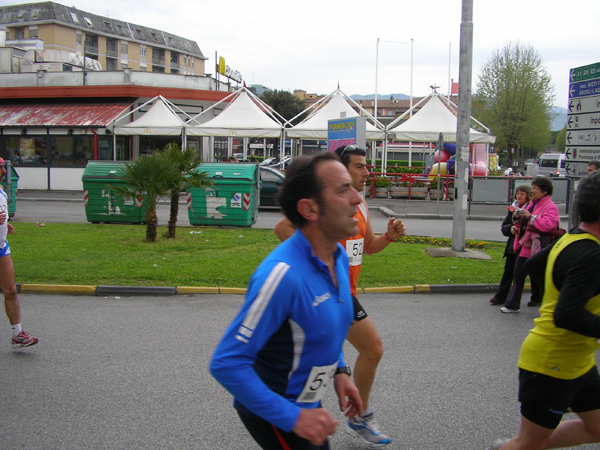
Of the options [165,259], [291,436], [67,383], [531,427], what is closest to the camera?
[291,436]

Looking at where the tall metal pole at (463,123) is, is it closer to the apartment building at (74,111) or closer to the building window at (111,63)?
the apartment building at (74,111)

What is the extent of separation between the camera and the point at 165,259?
10.1 m

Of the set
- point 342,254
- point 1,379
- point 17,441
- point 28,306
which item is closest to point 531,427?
point 342,254

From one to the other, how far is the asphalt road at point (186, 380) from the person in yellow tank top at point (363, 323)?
0.55 ft

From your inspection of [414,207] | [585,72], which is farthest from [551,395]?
[414,207]

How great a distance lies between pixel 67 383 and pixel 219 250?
255 inches

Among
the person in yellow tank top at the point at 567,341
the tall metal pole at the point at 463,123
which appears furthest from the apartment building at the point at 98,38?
the person in yellow tank top at the point at 567,341

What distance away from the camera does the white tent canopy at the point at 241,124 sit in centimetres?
2400

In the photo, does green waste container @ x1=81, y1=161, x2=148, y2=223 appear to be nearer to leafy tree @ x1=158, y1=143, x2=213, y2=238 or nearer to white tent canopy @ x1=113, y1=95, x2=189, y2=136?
leafy tree @ x1=158, y1=143, x2=213, y2=238

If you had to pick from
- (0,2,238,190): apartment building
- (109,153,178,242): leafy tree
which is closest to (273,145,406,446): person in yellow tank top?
(109,153,178,242): leafy tree

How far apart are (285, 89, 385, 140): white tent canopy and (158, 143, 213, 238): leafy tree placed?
11.1 m

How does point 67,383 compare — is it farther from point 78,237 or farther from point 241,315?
point 78,237

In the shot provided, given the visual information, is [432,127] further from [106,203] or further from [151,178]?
[151,178]

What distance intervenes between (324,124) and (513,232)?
57.0ft
